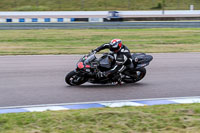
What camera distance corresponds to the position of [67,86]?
8.98 meters

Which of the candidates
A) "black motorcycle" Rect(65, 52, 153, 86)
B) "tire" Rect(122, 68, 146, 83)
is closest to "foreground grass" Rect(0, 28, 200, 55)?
"tire" Rect(122, 68, 146, 83)

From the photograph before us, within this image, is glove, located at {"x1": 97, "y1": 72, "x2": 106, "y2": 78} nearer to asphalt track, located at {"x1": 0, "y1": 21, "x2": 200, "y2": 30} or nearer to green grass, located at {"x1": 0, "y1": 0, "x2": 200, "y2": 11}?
asphalt track, located at {"x1": 0, "y1": 21, "x2": 200, "y2": 30}

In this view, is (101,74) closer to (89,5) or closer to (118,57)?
(118,57)

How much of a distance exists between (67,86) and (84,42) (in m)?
10.6

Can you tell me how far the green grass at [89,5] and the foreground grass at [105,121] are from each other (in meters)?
36.3

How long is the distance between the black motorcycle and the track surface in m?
0.20

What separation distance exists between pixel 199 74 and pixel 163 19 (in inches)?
934

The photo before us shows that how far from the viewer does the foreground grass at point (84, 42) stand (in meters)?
16.4

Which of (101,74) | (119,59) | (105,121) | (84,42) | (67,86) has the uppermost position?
(84,42)

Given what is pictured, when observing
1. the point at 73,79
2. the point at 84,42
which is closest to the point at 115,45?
the point at 73,79

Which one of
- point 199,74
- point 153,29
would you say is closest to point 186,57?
point 199,74

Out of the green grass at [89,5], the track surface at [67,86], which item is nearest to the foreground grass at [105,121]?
the track surface at [67,86]

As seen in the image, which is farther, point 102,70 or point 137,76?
point 137,76

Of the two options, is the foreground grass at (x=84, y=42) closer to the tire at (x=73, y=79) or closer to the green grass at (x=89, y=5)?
the tire at (x=73, y=79)
